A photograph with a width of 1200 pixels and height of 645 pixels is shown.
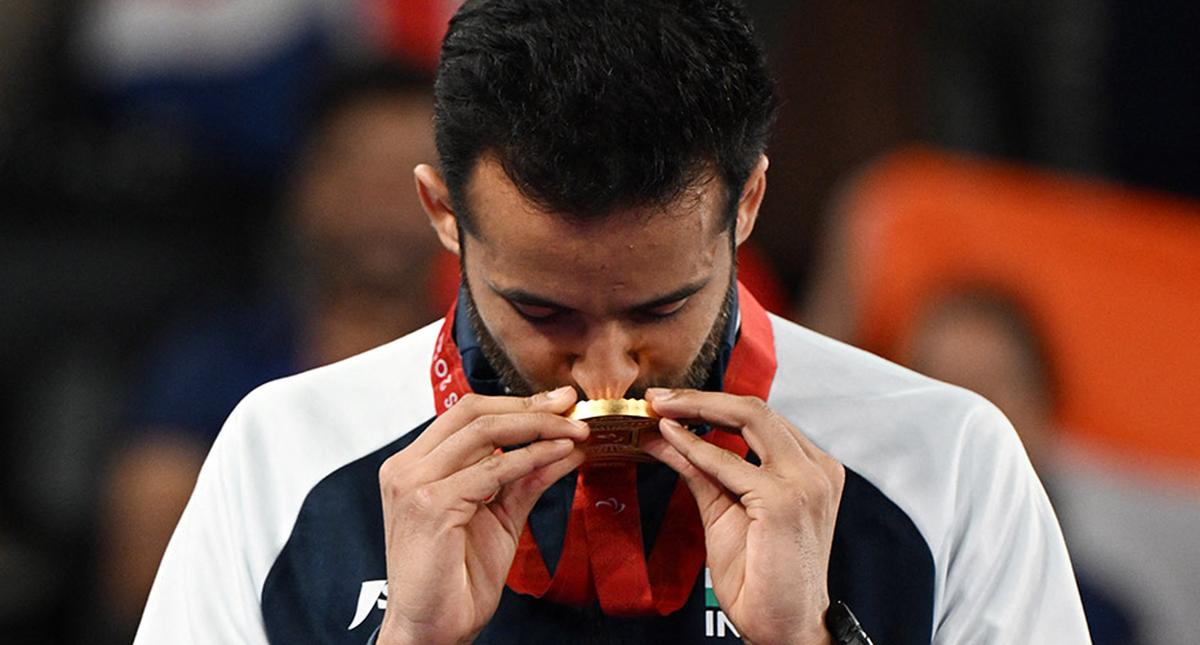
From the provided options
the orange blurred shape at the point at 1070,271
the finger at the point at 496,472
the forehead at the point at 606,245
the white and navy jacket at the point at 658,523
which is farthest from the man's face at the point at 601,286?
the orange blurred shape at the point at 1070,271

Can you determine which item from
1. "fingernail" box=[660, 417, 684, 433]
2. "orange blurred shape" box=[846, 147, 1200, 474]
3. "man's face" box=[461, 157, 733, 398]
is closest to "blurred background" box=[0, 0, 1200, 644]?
"orange blurred shape" box=[846, 147, 1200, 474]

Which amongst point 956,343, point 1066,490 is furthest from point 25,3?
point 1066,490

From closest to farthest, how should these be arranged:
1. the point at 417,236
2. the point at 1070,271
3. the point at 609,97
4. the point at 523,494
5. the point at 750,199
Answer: the point at 609,97, the point at 523,494, the point at 750,199, the point at 417,236, the point at 1070,271

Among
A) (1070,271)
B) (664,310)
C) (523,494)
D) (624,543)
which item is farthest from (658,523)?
(1070,271)

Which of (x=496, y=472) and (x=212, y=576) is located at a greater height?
(x=496, y=472)

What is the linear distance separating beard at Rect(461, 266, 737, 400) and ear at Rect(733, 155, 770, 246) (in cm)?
6

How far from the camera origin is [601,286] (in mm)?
2223

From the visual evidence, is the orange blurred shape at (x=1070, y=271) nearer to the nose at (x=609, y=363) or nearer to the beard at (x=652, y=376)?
the beard at (x=652, y=376)

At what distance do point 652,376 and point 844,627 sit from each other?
36 cm

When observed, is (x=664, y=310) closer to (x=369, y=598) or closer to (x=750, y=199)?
(x=750, y=199)

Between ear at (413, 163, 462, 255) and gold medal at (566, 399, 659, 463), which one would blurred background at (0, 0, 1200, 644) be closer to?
ear at (413, 163, 462, 255)

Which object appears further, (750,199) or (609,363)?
(750,199)

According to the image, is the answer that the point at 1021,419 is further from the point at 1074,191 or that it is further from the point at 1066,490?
the point at 1074,191

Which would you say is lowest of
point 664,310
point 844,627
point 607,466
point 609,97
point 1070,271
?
point 1070,271
